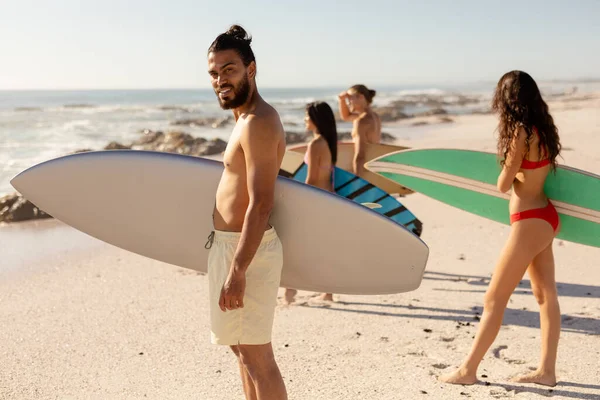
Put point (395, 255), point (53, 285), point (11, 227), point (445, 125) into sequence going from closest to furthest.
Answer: point (395, 255) → point (53, 285) → point (11, 227) → point (445, 125)

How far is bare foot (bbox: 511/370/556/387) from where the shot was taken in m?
3.15

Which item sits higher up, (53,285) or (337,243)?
(337,243)

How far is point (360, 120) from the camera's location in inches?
221

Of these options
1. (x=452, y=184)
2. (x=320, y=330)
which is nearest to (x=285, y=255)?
(x=320, y=330)

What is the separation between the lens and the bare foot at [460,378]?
3174 mm

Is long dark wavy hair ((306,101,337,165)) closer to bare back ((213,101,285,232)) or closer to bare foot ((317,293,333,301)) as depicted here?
bare foot ((317,293,333,301))

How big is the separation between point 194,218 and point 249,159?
110cm

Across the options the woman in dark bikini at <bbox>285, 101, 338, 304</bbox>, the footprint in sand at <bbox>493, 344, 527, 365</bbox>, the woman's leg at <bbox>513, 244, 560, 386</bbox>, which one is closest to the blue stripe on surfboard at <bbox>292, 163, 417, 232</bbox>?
the woman in dark bikini at <bbox>285, 101, 338, 304</bbox>

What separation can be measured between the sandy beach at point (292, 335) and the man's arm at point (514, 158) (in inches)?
41.5

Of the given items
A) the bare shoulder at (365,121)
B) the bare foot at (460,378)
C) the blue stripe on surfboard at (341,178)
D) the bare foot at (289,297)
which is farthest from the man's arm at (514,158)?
the bare shoulder at (365,121)

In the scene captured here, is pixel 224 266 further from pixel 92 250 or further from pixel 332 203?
pixel 92 250

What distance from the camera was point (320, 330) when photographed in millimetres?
4055

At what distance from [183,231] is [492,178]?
6.51ft

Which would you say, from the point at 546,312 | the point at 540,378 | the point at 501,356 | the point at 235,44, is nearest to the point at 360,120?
the point at 501,356
